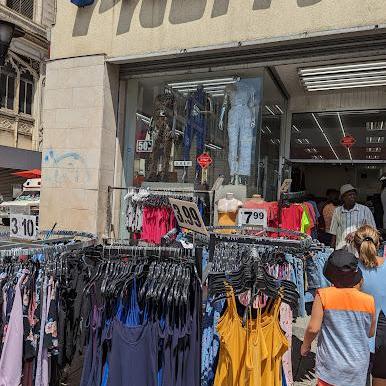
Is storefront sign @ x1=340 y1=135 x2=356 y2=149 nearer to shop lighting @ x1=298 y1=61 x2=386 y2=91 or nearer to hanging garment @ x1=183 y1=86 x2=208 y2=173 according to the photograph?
shop lighting @ x1=298 y1=61 x2=386 y2=91

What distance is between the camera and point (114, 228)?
822 centimetres

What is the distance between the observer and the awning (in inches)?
817

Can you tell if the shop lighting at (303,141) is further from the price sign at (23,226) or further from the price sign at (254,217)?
the price sign at (23,226)

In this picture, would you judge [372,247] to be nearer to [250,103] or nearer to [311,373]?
[311,373]

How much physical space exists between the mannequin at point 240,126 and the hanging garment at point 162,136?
43.2 inches

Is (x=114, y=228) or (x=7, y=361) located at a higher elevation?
(x=114, y=228)

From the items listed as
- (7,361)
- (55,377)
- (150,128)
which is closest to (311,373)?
(55,377)

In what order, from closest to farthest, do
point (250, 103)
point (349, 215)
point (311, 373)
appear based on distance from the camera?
point (311, 373)
point (349, 215)
point (250, 103)

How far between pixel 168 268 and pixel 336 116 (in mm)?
8907

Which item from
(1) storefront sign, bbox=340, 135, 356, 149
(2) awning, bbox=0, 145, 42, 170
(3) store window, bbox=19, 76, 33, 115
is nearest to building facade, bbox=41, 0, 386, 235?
(1) storefront sign, bbox=340, 135, 356, 149

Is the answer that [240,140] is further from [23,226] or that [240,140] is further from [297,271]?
[23,226]

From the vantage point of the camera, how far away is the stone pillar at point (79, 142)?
7.92 m

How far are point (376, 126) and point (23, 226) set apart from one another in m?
9.46

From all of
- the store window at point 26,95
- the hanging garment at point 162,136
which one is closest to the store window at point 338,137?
the hanging garment at point 162,136
